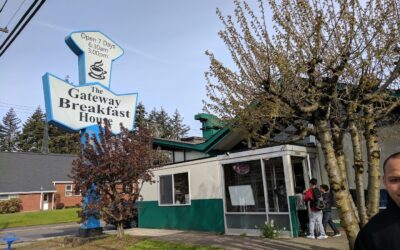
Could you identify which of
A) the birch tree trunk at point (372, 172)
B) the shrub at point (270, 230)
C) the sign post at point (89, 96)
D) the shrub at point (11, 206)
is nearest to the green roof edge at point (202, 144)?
the sign post at point (89, 96)

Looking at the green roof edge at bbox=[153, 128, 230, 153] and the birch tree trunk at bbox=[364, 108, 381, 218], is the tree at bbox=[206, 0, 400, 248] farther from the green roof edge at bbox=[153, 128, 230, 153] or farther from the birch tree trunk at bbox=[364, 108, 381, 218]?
the green roof edge at bbox=[153, 128, 230, 153]

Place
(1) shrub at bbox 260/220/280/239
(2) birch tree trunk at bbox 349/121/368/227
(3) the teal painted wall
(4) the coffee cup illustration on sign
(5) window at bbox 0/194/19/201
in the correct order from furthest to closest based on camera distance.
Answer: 1. (5) window at bbox 0/194/19/201
2. (4) the coffee cup illustration on sign
3. (3) the teal painted wall
4. (1) shrub at bbox 260/220/280/239
5. (2) birch tree trunk at bbox 349/121/368/227

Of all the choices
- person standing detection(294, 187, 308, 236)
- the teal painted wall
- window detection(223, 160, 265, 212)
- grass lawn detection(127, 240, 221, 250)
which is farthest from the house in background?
person standing detection(294, 187, 308, 236)

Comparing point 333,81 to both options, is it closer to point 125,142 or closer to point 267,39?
point 267,39

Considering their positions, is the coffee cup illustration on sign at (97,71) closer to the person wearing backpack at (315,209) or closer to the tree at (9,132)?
the person wearing backpack at (315,209)

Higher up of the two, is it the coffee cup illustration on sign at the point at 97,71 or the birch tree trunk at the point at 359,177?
the coffee cup illustration on sign at the point at 97,71

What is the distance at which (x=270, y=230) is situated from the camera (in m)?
12.2

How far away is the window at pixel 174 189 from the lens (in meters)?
16.5

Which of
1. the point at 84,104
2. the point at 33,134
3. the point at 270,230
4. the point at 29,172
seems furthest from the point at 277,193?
the point at 33,134

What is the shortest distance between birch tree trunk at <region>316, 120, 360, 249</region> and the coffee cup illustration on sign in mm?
12780

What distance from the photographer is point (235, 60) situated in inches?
328

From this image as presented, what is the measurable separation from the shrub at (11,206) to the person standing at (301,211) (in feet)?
121

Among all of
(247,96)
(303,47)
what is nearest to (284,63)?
(303,47)

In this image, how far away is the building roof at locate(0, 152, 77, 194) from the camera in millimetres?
43781
